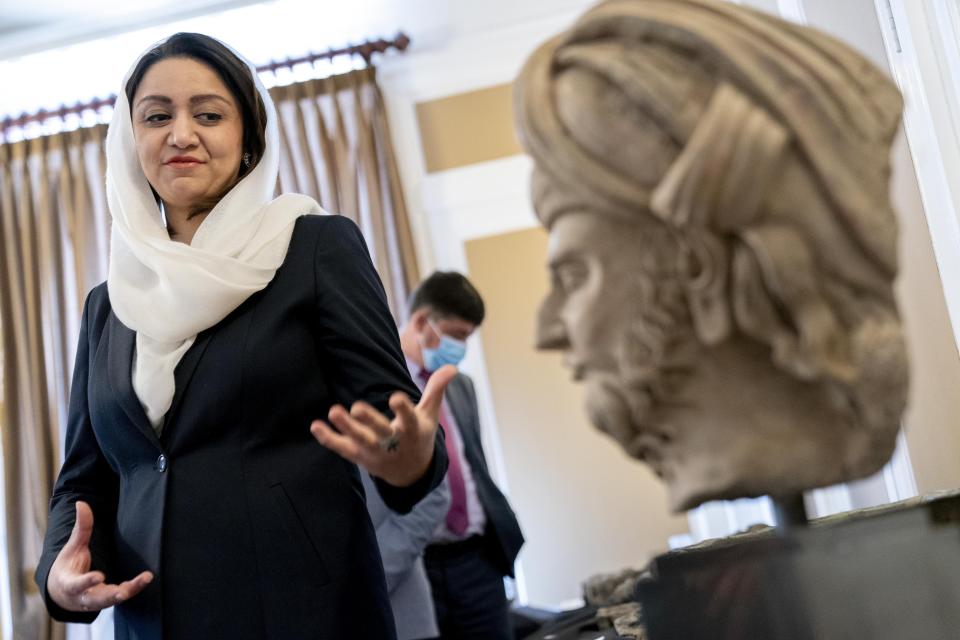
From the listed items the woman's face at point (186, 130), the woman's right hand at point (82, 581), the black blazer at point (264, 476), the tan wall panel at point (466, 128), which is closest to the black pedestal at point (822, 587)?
the black blazer at point (264, 476)

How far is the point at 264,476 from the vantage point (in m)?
1.39

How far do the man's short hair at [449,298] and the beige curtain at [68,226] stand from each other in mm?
1637

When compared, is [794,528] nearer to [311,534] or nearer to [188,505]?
[311,534]

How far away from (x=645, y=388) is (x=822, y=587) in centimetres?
23

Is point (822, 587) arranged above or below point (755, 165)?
below

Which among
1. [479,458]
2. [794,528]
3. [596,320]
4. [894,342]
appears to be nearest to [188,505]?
[596,320]

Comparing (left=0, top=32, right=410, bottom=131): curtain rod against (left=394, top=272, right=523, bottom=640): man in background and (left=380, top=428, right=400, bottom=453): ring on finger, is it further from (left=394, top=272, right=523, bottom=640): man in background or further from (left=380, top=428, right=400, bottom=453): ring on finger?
(left=380, top=428, right=400, bottom=453): ring on finger

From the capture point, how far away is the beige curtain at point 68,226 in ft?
15.1

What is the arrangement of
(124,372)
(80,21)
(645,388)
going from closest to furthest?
(645,388)
(124,372)
(80,21)

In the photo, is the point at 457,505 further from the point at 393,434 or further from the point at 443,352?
the point at 393,434

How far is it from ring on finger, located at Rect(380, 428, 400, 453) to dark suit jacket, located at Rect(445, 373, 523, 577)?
67.4 inches

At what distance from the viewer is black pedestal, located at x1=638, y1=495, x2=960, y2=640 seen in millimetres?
912

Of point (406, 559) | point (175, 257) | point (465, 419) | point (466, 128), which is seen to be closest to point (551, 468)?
point (466, 128)

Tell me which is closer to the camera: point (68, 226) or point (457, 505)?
point (457, 505)
